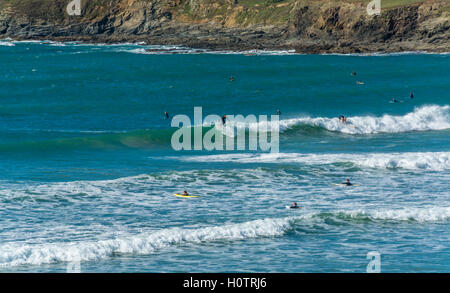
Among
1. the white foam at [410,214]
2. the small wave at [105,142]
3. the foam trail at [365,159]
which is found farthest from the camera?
the small wave at [105,142]

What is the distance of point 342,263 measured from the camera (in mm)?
19797

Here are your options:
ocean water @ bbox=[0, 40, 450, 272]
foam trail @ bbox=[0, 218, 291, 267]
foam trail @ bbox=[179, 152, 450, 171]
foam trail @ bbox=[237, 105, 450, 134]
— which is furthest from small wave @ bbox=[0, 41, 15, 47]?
foam trail @ bbox=[0, 218, 291, 267]

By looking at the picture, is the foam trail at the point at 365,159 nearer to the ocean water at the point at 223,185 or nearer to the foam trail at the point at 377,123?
the ocean water at the point at 223,185

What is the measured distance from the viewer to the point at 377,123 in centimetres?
4666

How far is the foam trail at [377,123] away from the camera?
148 ft

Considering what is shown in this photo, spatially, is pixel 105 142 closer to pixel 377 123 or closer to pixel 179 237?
pixel 377 123

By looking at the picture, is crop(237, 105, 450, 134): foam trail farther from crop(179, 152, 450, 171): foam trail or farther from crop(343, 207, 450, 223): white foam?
crop(343, 207, 450, 223): white foam

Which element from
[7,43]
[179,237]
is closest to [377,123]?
[179,237]

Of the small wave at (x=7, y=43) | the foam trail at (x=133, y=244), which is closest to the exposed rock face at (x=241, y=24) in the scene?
the small wave at (x=7, y=43)

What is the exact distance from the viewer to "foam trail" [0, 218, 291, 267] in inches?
796

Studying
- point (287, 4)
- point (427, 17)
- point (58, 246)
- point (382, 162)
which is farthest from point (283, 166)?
point (287, 4)

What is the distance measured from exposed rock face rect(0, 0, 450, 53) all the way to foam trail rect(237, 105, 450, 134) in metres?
58.5

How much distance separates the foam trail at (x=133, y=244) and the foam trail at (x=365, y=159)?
1093cm
